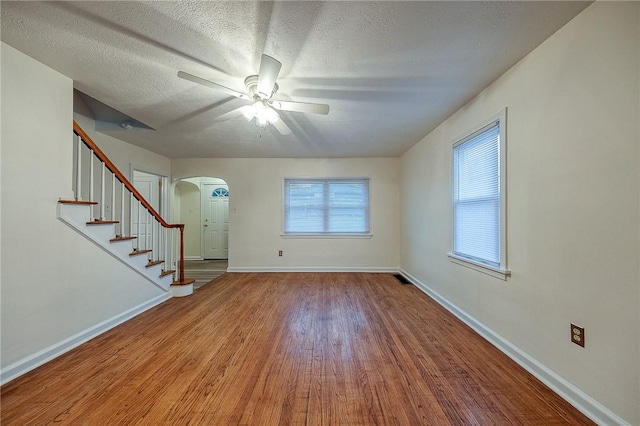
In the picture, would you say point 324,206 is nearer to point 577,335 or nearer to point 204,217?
point 204,217

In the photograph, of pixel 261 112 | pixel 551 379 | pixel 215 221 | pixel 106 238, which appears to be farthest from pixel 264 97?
pixel 215 221

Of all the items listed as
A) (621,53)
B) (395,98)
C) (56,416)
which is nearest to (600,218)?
(621,53)

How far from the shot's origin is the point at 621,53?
124cm

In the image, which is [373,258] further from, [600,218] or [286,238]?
[600,218]

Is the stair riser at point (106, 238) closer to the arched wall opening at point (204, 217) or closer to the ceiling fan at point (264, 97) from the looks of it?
the ceiling fan at point (264, 97)

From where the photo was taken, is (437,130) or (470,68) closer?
(470,68)

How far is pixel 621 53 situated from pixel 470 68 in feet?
2.76

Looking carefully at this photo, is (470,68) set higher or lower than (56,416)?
higher

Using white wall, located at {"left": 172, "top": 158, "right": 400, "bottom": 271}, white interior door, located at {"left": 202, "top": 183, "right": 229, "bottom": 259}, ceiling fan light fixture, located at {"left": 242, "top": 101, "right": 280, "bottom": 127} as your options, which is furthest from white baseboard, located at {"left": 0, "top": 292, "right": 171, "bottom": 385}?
white interior door, located at {"left": 202, "top": 183, "right": 229, "bottom": 259}

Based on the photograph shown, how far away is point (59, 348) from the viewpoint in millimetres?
1975

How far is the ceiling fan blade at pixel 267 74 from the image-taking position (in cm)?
152

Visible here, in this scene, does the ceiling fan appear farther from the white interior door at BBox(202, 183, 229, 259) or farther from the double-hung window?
the white interior door at BBox(202, 183, 229, 259)

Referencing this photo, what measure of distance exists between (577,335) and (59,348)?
12.3 feet

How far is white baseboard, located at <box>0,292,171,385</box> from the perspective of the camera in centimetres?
168
